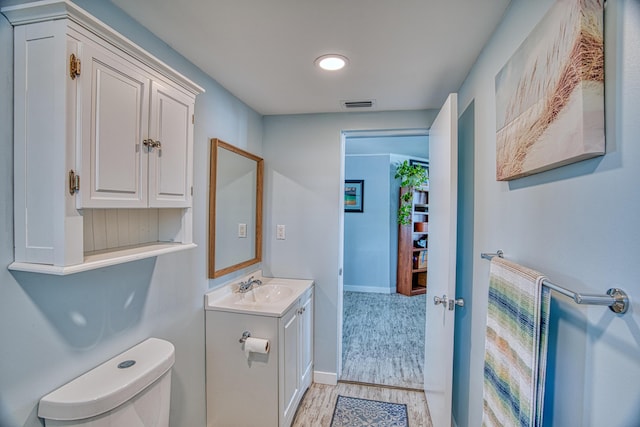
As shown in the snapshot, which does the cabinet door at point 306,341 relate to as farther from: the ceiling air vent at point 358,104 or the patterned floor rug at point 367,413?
the ceiling air vent at point 358,104

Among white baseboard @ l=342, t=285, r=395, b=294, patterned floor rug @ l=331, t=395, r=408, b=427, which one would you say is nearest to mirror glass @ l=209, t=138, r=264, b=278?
patterned floor rug @ l=331, t=395, r=408, b=427

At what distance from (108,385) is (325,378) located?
187cm

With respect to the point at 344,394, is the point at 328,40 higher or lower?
higher

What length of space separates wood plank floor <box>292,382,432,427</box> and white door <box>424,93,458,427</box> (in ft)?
0.47

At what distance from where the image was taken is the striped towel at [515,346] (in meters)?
0.78

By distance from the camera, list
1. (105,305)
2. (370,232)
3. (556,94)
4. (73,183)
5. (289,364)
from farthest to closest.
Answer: (370,232), (289,364), (105,305), (73,183), (556,94)

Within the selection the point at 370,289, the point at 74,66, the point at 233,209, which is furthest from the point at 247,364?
the point at 370,289

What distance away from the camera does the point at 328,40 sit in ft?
4.68

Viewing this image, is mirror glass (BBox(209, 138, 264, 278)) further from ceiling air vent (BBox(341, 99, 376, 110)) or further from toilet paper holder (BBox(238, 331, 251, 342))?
ceiling air vent (BBox(341, 99, 376, 110))

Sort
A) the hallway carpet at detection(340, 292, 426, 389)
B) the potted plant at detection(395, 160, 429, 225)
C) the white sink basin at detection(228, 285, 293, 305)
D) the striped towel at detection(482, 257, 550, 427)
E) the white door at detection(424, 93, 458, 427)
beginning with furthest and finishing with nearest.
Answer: the potted plant at detection(395, 160, 429, 225), the hallway carpet at detection(340, 292, 426, 389), the white sink basin at detection(228, 285, 293, 305), the white door at detection(424, 93, 458, 427), the striped towel at detection(482, 257, 550, 427)

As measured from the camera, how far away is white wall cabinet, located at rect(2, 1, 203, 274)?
859 mm

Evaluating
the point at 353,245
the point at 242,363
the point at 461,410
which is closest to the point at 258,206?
the point at 242,363

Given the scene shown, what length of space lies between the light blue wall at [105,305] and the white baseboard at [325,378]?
0.98 metres

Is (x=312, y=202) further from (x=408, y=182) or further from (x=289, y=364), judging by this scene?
(x=408, y=182)
